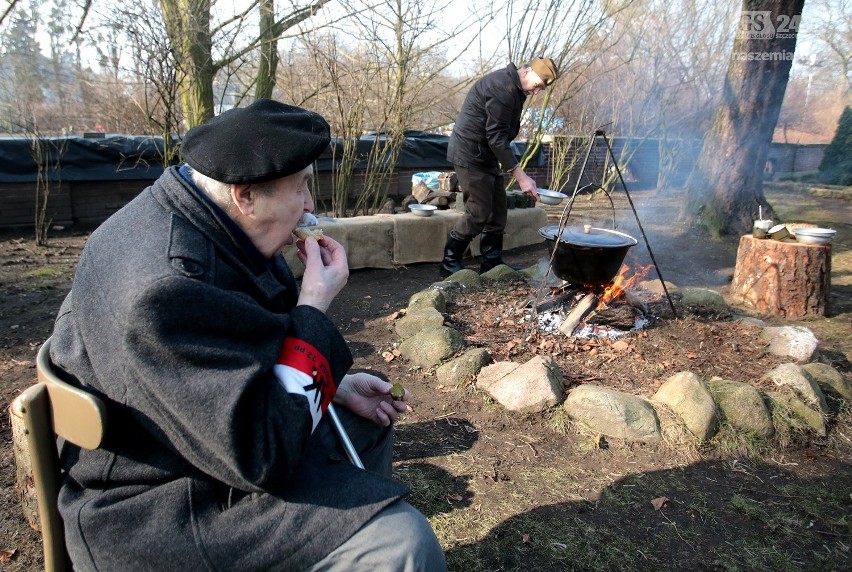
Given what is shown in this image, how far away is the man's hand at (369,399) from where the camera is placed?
1.85m

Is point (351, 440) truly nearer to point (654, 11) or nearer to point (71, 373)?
point (71, 373)

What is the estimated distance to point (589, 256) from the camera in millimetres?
3992

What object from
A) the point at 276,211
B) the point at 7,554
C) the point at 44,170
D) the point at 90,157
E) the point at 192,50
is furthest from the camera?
the point at 90,157

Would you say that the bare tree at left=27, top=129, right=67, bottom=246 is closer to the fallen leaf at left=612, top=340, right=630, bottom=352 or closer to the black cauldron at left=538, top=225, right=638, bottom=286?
the black cauldron at left=538, top=225, right=638, bottom=286

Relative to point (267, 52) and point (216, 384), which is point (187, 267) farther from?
point (267, 52)

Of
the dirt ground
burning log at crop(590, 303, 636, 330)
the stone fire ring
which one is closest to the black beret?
the dirt ground

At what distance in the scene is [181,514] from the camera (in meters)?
1.23

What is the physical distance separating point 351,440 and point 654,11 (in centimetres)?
1298

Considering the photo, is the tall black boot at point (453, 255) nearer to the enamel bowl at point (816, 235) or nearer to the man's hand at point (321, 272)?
the enamel bowl at point (816, 235)

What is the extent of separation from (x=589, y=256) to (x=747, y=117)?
18.4 ft

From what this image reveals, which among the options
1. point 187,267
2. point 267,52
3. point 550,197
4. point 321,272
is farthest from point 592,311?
point 267,52

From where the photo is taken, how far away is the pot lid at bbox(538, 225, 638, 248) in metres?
4.04

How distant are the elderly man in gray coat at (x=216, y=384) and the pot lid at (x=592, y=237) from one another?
115 inches

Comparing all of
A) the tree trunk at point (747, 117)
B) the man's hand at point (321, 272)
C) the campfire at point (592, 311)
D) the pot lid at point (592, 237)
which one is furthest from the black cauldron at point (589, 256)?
the tree trunk at point (747, 117)
